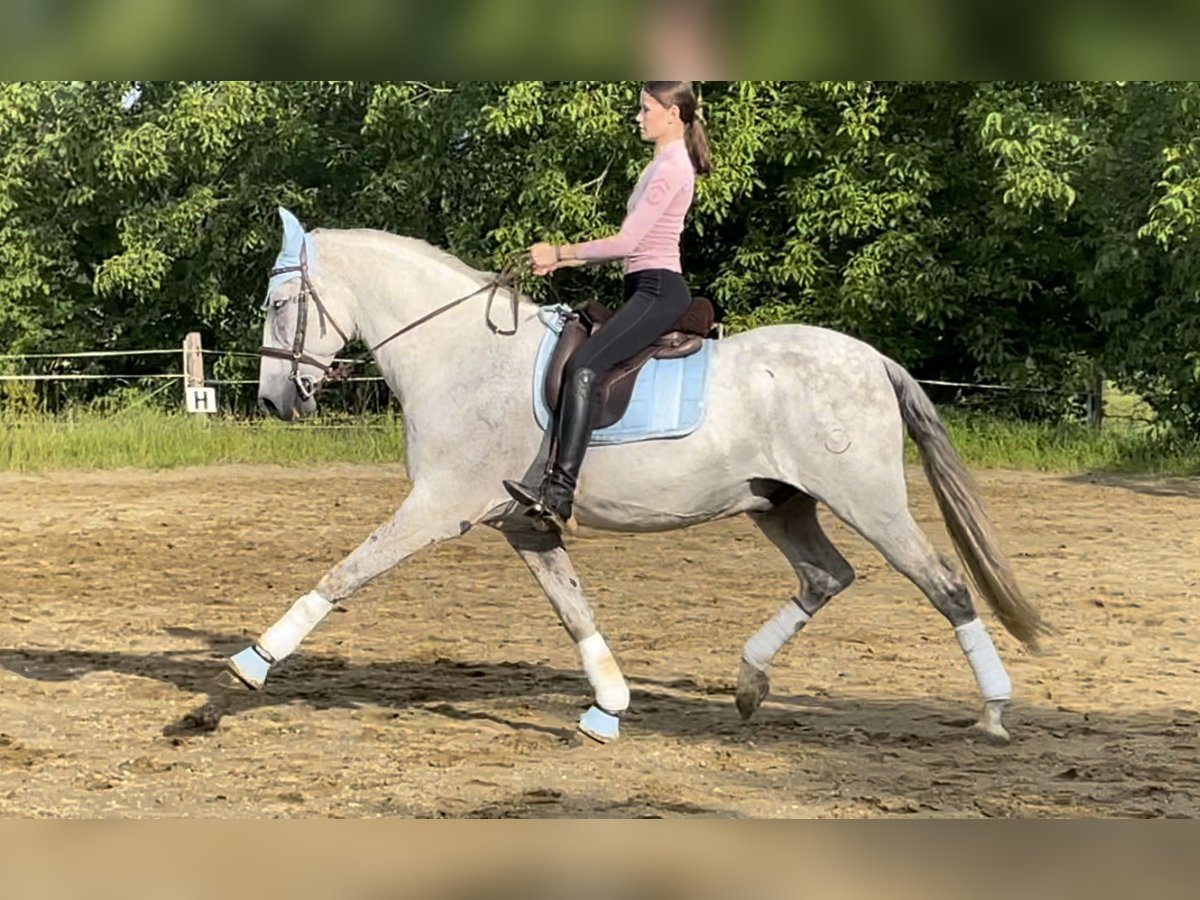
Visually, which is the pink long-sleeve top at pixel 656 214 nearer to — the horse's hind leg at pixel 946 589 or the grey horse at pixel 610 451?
the grey horse at pixel 610 451

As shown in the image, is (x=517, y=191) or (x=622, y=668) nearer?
(x=622, y=668)

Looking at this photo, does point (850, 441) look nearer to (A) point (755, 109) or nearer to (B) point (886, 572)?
(B) point (886, 572)

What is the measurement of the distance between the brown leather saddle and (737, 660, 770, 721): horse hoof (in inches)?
46.6

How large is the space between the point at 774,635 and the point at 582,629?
76 centimetres

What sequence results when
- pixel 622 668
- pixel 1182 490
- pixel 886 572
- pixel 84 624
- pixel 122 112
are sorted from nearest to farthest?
pixel 622 668, pixel 84 624, pixel 886 572, pixel 1182 490, pixel 122 112

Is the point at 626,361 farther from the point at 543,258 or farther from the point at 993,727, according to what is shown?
the point at 993,727

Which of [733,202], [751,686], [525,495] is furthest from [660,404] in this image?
[733,202]

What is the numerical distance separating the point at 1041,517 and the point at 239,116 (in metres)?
14.0

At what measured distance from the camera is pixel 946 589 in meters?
5.31

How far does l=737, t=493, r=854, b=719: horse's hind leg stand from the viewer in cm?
559

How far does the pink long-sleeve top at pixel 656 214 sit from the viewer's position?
16.0 ft
